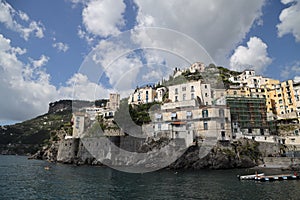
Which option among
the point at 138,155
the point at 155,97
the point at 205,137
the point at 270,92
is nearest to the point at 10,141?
the point at 155,97

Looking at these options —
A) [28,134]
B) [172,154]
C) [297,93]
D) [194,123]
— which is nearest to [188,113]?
[194,123]

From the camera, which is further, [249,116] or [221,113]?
[249,116]

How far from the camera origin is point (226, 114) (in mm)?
43719

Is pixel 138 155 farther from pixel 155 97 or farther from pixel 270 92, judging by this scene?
pixel 270 92

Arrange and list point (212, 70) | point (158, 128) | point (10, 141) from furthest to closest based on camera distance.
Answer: point (10, 141) < point (212, 70) < point (158, 128)

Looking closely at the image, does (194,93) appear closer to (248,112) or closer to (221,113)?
(221,113)

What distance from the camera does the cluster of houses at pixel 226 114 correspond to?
43000mm

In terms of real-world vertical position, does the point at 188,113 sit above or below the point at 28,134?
above

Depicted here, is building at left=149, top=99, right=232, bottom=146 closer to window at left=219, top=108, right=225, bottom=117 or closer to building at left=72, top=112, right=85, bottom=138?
window at left=219, top=108, right=225, bottom=117

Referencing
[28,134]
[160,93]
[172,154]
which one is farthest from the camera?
[28,134]

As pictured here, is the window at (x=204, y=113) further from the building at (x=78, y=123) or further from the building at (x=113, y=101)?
the building at (x=113, y=101)

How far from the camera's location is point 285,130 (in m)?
48.7

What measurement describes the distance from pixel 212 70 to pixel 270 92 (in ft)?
80.2

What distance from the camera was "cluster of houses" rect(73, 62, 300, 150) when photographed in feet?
141
